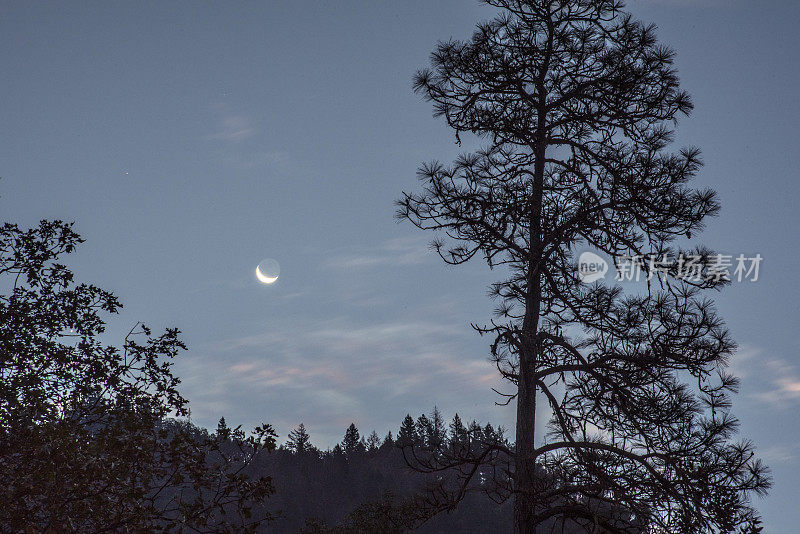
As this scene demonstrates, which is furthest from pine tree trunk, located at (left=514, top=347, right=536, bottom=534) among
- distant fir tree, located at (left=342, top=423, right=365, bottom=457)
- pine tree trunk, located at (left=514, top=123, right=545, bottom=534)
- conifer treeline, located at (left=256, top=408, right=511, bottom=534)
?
distant fir tree, located at (left=342, top=423, right=365, bottom=457)

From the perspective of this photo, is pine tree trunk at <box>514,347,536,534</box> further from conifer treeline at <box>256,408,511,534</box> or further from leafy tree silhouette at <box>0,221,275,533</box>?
conifer treeline at <box>256,408,511,534</box>

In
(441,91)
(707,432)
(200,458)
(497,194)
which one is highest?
(441,91)

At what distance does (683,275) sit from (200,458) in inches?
282

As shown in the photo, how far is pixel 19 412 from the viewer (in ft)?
31.2

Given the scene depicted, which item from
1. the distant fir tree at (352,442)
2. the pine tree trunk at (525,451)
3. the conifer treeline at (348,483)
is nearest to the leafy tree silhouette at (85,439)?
the pine tree trunk at (525,451)

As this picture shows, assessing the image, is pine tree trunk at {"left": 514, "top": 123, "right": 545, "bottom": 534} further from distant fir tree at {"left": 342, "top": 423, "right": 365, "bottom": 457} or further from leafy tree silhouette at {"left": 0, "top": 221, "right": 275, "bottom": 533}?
distant fir tree at {"left": 342, "top": 423, "right": 365, "bottom": 457}

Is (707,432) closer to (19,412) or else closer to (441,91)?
(441,91)

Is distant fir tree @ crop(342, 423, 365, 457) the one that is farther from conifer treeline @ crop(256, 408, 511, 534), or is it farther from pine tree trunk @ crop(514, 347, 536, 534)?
pine tree trunk @ crop(514, 347, 536, 534)

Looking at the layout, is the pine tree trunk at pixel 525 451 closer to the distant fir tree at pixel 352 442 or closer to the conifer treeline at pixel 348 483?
the conifer treeline at pixel 348 483

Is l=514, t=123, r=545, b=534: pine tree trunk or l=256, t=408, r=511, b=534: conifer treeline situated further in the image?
l=256, t=408, r=511, b=534: conifer treeline

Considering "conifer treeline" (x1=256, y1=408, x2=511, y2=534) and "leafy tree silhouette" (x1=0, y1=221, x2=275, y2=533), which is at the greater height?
"conifer treeline" (x1=256, y1=408, x2=511, y2=534)

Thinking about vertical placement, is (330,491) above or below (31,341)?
above

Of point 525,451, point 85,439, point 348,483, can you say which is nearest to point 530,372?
point 525,451

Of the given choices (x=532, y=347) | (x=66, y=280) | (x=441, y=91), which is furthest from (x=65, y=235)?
(x=532, y=347)
